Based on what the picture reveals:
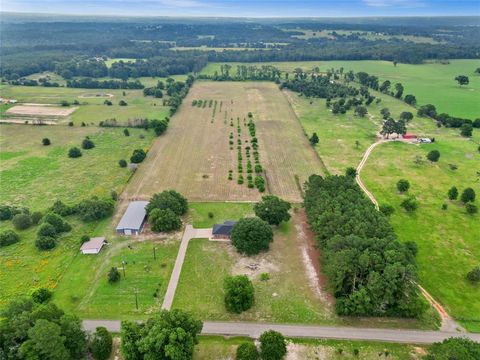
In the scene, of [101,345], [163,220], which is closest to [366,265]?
[101,345]

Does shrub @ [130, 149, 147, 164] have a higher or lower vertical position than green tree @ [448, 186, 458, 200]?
lower

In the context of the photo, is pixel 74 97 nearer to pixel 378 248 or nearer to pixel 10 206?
pixel 10 206

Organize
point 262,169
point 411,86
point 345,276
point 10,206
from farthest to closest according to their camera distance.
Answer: point 411,86
point 262,169
point 10,206
point 345,276

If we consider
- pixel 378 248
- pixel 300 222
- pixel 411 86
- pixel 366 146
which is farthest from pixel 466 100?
pixel 378 248

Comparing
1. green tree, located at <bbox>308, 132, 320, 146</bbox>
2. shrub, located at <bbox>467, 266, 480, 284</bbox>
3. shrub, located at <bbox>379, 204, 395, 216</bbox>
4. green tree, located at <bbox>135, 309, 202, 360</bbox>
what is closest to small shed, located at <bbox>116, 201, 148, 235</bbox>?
green tree, located at <bbox>135, 309, 202, 360</bbox>

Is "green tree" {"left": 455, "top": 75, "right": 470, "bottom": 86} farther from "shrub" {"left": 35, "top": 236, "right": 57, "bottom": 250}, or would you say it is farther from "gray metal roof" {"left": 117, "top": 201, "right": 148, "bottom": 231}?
"shrub" {"left": 35, "top": 236, "right": 57, "bottom": 250}

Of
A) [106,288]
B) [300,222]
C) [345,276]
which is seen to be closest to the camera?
[345,276]
